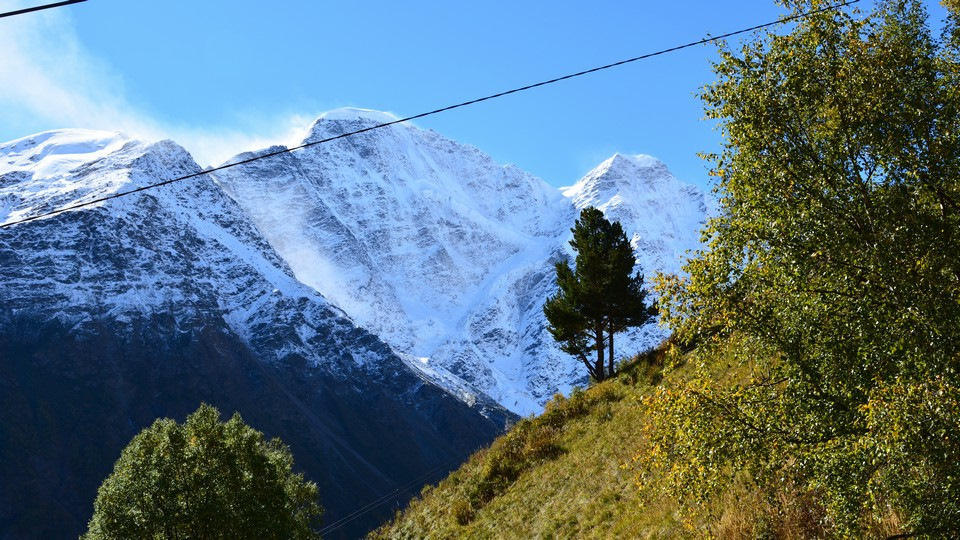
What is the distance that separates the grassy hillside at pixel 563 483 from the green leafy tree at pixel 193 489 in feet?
23.5

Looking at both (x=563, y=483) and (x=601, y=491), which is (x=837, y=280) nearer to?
(x=601, y=491)

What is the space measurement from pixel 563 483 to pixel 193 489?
16879 mm

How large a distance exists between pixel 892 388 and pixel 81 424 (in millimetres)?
192189

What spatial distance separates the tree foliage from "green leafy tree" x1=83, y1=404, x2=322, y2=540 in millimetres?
23383

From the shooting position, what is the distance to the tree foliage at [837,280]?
8539 millimetres

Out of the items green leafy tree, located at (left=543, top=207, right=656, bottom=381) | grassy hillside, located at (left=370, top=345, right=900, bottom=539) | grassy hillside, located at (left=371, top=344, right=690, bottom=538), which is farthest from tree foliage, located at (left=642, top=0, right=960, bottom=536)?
green leafy tree, located at (left=543, top=207, right=656, bottom=381)

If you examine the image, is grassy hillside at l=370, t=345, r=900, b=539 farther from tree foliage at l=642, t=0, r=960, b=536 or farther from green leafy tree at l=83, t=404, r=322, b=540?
green leafy tree at l=83, t=404, r=322, b=540

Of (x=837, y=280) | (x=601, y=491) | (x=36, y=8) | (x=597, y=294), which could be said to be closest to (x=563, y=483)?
(x=601, y=491)

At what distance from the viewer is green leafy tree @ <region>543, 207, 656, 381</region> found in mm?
35562

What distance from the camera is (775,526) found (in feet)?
37.8

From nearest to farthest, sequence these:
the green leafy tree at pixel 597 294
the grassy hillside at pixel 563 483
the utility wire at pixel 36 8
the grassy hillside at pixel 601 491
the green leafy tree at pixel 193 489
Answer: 1. the utility wire at pixel 36 8
2. the grassy hillside at pixel 601 491
3. the grassy hillside at pixel 563 483
4. the green leafy tree at pixel 193 489
5. the green leafy tree at pixel 597 294

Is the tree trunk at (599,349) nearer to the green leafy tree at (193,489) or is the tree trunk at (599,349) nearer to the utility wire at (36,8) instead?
the green leafy tree at (193,489)

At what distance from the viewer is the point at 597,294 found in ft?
116

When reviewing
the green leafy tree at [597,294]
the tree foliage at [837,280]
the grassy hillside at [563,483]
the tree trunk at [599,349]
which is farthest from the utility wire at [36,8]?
the tree trunk at [599,349]
